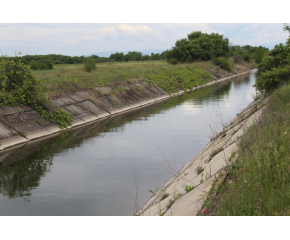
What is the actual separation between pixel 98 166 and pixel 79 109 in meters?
10.2

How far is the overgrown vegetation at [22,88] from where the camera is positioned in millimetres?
16984

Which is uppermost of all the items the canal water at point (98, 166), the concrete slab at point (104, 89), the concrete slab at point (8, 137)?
the concrete slab at point (104, 89)

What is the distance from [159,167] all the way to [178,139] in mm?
4224

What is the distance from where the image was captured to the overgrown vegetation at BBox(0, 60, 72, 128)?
1698 centimetres

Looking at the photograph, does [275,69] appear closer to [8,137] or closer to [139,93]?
[139,93]

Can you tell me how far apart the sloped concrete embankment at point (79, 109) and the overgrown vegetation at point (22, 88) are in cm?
40

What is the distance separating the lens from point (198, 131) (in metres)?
16.7

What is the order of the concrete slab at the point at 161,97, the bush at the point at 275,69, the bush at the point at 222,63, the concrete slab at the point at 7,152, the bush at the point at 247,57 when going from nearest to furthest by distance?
the concrete slab at the point at 7,152, the bush at the point at 275,69, the concrete slab at the point at 161,97, the bush at the point at 222,63, the bush at the point at 247,57

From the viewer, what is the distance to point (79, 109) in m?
20.7

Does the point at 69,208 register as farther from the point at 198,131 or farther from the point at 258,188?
the point at 198,131

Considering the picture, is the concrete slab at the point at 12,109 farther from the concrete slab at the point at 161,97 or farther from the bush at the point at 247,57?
the bush at the point at 247,57

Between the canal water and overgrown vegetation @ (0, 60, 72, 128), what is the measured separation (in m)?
1.72

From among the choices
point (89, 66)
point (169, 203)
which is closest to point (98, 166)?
point (169, 203)

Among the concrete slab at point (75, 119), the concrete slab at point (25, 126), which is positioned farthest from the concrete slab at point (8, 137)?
the concrete slab at point (75, 119)
